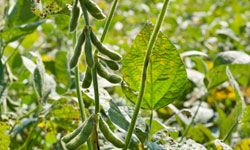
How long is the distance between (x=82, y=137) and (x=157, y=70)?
331 millimetres

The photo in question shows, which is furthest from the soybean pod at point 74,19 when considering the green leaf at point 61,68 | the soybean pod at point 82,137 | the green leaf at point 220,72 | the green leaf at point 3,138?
the green leaf at point 61,68

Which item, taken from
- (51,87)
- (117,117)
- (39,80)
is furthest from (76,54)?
(51,87)

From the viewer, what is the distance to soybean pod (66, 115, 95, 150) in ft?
3.33

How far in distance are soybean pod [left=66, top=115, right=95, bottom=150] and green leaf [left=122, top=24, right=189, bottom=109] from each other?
0.85 ft

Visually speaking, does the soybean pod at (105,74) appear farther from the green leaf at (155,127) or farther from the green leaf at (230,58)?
the green leaf at (230,58)

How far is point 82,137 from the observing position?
1.02 metres

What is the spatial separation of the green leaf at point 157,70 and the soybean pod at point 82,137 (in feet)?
0.85

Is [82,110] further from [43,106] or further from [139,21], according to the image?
[139,21]

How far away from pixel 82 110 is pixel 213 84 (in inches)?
29.5

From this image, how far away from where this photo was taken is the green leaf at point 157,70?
4.15ft

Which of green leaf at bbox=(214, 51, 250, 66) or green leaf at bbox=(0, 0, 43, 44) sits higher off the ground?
green leaf at bbox=(0, 0, 43, 44)

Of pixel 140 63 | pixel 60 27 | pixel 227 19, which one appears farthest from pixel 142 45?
pixel 227 19

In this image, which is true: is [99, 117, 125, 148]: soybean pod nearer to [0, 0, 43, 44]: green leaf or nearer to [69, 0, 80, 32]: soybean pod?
[69, 0, 80, 32]: soybean pod

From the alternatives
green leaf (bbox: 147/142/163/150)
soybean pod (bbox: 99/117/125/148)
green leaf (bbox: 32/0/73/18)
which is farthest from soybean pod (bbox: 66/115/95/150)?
green leaf (bbox: 32/0/73/18)
